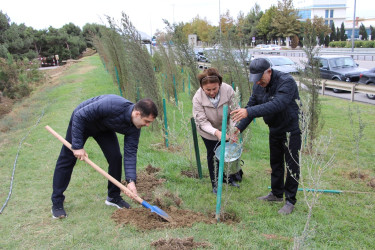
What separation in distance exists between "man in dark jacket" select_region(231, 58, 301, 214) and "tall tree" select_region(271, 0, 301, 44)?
34039 mm

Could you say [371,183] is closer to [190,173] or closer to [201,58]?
[190,173]

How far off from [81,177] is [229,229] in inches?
105

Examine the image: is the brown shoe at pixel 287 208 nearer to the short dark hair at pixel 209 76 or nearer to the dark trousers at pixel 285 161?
the dark trousers at pixel 285 161

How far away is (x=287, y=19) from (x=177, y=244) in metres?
37.9

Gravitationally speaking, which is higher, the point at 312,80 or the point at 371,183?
the point at 312,80

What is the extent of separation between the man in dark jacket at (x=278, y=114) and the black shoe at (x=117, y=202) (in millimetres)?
1636

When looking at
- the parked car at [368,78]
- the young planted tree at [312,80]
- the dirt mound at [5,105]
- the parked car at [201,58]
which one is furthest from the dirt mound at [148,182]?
the dirt mound at [5,105]

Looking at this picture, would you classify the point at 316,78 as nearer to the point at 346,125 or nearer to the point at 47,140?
the point at 346,125

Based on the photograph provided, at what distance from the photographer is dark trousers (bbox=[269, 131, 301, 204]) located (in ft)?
10.8

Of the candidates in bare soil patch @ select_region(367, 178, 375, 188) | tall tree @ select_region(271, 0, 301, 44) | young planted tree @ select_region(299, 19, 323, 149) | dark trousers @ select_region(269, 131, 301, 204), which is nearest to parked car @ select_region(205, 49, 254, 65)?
young planted tree @ select_region(299, 19, 323, 149)

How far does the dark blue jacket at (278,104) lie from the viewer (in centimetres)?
310

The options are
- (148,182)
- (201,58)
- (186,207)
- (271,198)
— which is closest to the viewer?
(186,207)

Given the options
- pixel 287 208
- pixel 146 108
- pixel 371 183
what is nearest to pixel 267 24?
pixel 371 183

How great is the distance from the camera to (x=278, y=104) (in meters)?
3.10
